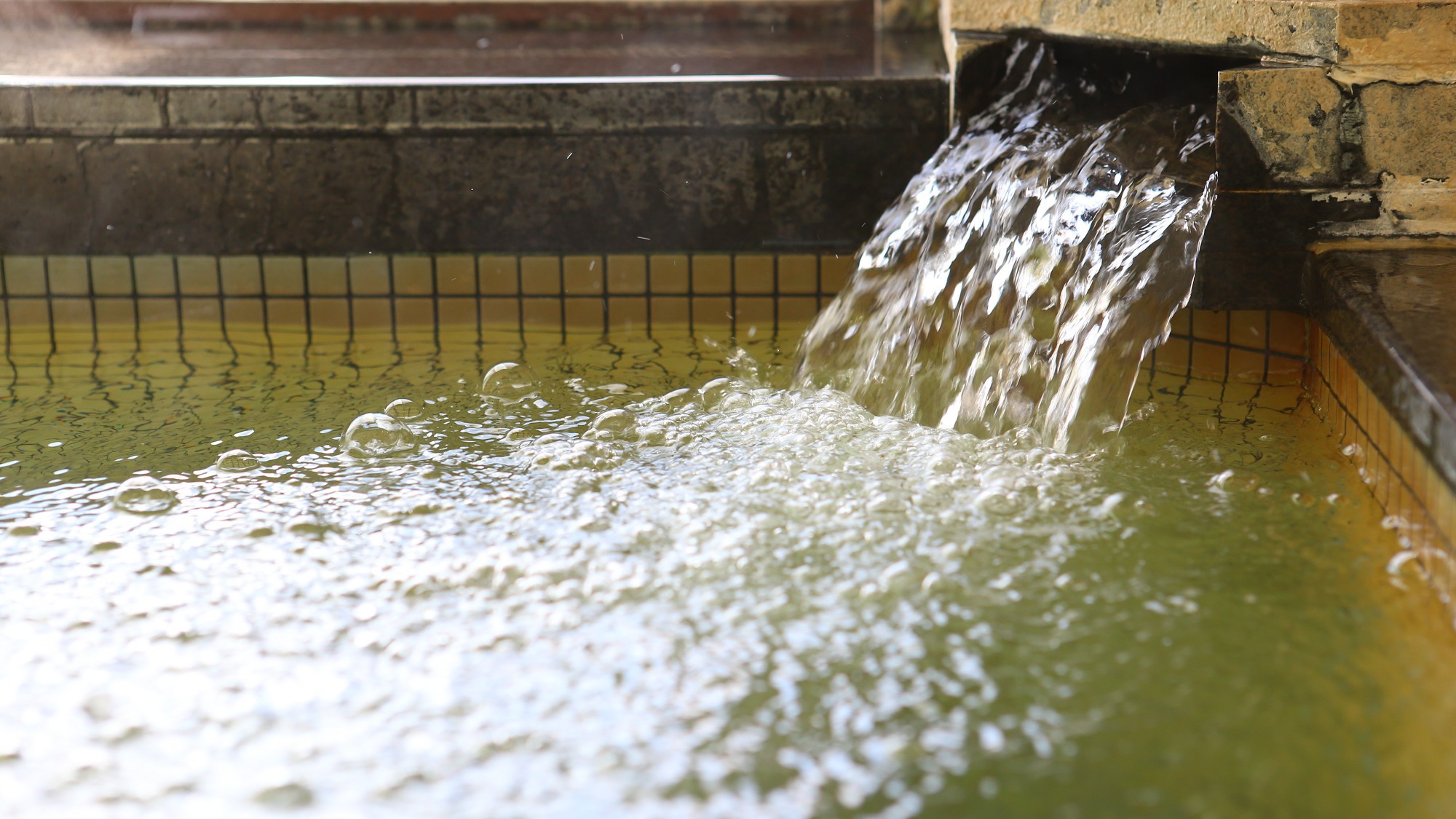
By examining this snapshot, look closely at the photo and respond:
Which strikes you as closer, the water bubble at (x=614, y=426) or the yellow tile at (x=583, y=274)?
the water bubble at (x=614, y=426)

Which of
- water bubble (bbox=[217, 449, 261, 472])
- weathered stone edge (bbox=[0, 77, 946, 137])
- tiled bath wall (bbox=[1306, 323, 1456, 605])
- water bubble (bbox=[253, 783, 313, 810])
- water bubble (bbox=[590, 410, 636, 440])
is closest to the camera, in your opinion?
water bubble (bbox=[253, 783, 313, 810])

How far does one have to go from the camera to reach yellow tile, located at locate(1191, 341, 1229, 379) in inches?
93.7

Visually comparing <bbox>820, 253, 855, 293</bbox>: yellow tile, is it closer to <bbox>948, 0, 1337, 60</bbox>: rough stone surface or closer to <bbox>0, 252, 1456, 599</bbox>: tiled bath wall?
<bbox>0, 252, 1456, 599</bbox>: tiled bath wall

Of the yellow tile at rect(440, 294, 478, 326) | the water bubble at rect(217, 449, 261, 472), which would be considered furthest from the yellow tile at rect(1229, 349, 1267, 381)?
the water bubble at rect(217, 449, 261, 472)

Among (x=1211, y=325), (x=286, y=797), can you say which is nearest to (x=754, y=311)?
(x=1211, y=325)

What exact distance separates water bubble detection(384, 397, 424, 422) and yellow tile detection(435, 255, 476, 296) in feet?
2.06

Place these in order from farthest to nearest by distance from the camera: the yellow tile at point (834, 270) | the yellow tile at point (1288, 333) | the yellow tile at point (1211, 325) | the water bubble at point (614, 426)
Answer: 1. the yellow tile at point (834, 270)
2. the yellow tile at point (1211, 325)
3. the yellow tile at point (1288, 333)
4. the water bubble at point (614, 426)

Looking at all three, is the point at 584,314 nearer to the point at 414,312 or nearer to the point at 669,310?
the point at 669,310

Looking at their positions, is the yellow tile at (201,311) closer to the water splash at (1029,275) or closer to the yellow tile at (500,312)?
the yellow tile at (500,312)

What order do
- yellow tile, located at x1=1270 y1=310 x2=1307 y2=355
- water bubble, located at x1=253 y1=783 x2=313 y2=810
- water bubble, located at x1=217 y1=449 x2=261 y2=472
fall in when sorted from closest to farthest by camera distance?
water bubble, located at x1=253 y1=783 x2=313 y2=810
water bubble, located at x1=217 y1=449 x2=261 y2=472
yellow tile, located at x1=1270 y1=310 x2=1307 y2=355

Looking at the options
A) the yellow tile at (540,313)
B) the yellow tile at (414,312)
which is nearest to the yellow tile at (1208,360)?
the yellow tile at (540,313)

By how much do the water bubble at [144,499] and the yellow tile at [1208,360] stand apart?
1.81 m

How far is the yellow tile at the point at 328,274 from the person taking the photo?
9.53ft

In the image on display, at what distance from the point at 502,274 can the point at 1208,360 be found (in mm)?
1539
